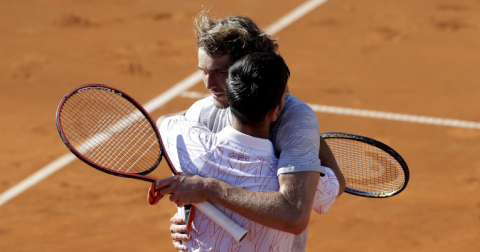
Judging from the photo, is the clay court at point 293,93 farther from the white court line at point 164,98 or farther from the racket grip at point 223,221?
the racket grip at point 223,221

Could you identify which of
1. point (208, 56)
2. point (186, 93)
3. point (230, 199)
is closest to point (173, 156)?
point (230, 199)

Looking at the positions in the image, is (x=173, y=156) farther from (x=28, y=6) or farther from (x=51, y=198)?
(x=28, y=6)

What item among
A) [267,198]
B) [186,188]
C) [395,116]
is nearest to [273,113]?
[267,198]

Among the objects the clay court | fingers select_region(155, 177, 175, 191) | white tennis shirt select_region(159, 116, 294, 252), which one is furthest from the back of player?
the clay court

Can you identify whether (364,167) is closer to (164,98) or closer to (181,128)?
(181,128)

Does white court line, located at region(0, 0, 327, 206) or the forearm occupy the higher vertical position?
the forearm

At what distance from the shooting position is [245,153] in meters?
2.53

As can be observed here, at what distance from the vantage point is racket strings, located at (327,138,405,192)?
369 centimetres

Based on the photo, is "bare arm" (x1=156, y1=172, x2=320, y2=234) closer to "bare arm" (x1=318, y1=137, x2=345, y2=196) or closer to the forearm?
the forearm

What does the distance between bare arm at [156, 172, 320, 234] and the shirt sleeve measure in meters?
0.04

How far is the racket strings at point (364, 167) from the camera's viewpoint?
369 centimetres

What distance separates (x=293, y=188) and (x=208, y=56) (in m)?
0.99

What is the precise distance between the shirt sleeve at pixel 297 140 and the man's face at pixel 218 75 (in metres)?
0.41

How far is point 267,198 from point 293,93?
622 centimetres
